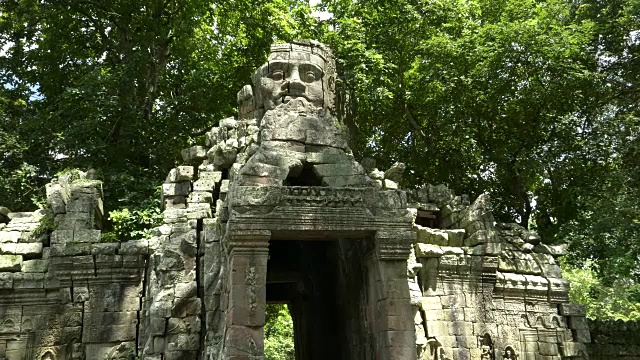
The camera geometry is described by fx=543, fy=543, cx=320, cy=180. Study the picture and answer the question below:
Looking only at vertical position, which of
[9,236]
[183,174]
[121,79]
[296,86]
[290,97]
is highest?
[121,79]

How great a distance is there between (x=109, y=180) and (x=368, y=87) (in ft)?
23.3

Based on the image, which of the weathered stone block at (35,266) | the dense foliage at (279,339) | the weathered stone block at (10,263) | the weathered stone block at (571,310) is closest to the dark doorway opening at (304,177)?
the weathered stone block at (35,266)

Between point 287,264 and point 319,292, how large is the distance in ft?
2.61

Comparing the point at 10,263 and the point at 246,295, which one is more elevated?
the point at 10,263

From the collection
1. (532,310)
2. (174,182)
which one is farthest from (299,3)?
(532,310)

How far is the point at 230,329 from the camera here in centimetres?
604

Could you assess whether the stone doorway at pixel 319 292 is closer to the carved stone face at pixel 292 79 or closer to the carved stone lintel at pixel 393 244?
the carved stone lintel at pixel 393 244

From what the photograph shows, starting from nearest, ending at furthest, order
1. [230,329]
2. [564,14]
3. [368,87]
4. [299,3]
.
Answer: [230,329]
[368,87]
[564,14]
[299,3]

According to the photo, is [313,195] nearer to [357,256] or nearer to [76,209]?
[357,256]

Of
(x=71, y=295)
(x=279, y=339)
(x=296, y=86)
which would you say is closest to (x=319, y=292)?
(x=296, y=86)

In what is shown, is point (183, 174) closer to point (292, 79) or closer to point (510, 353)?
point (292, 79)

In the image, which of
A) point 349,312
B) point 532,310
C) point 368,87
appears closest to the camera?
point 349,312

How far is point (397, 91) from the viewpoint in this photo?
1661 centimetres

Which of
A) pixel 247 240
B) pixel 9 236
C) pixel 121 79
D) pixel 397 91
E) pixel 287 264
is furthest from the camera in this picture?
pixel 397 91
